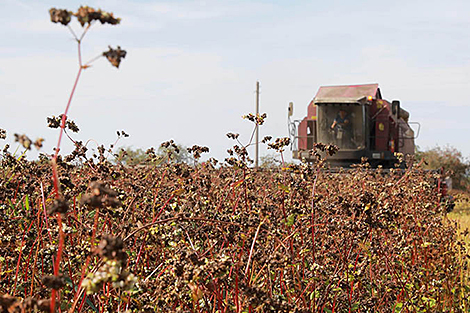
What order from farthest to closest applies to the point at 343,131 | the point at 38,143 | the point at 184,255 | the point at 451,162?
the point at 451,162 → the point at 343,131 → the point at 184,255 → the point at 38,143

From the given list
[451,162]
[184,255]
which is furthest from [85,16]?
[451,162]

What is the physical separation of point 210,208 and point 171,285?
3.79ft

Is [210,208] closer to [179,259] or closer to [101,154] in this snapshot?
[101,154]

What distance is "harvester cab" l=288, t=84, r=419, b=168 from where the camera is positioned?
17.1 m

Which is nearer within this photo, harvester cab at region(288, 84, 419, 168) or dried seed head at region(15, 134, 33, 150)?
dried seed head at region(15, 134, 33, 150)

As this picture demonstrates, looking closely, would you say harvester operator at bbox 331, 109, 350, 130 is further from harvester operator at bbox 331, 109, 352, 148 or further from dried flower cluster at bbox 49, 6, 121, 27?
dried flower cluster at bbox 49, 6, 121, 27

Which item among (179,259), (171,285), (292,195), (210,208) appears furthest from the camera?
(292,195)

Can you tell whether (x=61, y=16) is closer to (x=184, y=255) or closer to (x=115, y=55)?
(x=115, y=55)

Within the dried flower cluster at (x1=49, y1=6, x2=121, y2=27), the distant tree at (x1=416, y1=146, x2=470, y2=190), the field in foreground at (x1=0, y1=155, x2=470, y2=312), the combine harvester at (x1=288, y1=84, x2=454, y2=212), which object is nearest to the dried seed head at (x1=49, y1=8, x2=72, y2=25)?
the dried flower cluster at (x1=49, y1=6, x2=121, y2=27)

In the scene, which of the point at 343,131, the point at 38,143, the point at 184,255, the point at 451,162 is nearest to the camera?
the point at 38,143

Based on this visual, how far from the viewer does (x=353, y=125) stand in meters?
17.3

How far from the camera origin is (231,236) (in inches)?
110

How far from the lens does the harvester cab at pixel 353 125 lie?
17.1 metres

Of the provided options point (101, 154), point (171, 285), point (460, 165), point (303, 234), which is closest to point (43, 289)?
point (171, 285)
